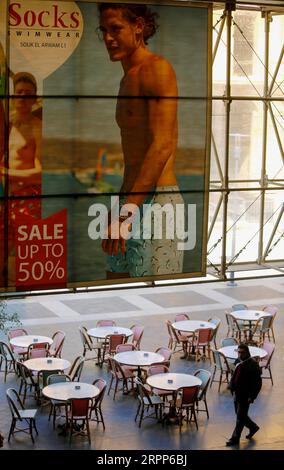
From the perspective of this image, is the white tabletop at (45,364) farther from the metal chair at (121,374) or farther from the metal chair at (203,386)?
the metal chair at (203,386)

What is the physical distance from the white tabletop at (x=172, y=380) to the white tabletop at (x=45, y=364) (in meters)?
1.84

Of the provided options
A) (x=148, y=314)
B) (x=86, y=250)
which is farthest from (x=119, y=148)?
(x=148, y=314)

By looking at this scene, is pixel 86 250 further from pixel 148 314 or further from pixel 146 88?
pixel 148 314

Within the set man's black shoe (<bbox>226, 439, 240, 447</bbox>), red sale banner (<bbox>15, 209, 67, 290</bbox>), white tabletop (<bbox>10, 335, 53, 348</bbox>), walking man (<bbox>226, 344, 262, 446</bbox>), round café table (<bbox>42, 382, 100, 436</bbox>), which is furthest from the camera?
white tabletop (<bbox>10, 335, 53, 348</bbox>)

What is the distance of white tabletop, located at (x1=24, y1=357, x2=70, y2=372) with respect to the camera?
18.2m

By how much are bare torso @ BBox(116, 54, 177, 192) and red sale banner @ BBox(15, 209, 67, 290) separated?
1.35 meters

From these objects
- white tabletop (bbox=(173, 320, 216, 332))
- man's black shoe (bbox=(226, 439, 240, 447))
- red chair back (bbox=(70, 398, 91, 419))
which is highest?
white tabletop (bbox=(173, 320, 216, 332))

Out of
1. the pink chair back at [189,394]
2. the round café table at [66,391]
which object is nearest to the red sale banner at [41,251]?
the round café table at [66,391]

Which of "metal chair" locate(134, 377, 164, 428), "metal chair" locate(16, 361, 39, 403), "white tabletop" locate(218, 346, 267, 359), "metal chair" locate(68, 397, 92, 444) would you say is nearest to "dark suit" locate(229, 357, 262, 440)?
"metal chair" locate(134, 377, 164, 428)

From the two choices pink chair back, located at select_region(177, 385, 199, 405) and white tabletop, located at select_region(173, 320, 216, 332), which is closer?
pink chair back, located at select_region(177, 385, 199, 405)

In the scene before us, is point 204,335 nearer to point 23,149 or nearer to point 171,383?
point 171,383

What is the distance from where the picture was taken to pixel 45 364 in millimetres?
18438

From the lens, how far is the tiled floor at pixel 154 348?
16281mm

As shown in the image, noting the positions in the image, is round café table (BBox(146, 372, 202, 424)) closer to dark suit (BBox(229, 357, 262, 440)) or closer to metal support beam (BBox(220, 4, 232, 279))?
dark suit (BBox(229, 357, 262, 440))
